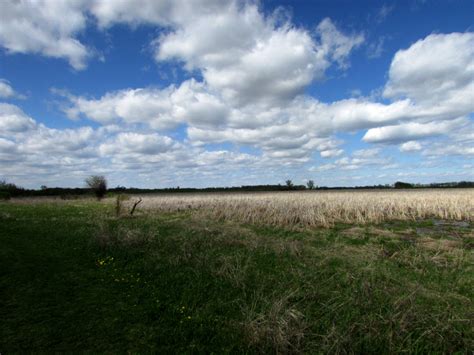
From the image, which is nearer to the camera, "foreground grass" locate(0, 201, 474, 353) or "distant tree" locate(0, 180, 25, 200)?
"foreground grass" locate(0, 201, 474, 353)

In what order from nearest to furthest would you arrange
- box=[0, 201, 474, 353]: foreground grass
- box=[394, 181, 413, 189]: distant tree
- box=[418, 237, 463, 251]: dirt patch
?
box=[0, 201, 474, 353]: foreground grass
box=[418, 237, 463, 251]: dirt patch
box=[394, 181, 413, 189]: distant tree

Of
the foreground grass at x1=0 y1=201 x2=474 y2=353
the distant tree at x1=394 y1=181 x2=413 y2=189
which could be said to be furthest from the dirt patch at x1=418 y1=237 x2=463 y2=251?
the distant tree at x1=394 y1=181 x2=413 y2=189

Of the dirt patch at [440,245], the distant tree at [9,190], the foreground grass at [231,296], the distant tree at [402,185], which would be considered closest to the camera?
the foreground grass at [231,296]

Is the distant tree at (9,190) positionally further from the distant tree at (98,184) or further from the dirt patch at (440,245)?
the dirt patch at (440,245)

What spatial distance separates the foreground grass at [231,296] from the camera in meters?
5.02

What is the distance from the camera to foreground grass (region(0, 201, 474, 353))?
5.02 metres

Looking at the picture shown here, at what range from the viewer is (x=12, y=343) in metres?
4.85

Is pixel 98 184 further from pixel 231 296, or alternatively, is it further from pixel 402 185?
Answer: pixel 402 185

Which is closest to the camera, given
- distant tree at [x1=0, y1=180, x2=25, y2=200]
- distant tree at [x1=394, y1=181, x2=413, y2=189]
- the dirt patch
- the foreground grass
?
the foreground grass

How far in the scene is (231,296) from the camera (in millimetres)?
6988

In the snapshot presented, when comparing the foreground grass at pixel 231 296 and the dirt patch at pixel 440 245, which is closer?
the foreground grass at pixel 231 296

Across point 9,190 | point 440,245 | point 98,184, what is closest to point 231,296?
point 440,245

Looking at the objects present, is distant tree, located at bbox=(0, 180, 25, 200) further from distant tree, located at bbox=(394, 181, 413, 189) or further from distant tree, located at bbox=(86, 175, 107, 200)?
distant tree, located at bbox=(394, 181, 413, 189)

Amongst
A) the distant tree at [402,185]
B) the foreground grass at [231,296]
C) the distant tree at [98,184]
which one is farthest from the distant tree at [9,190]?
the distant tree at [402,185]
